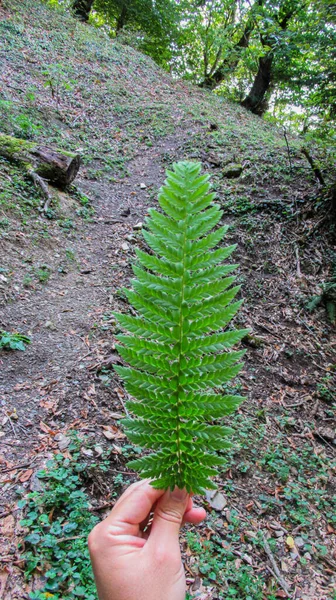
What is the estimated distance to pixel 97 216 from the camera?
6895 mm

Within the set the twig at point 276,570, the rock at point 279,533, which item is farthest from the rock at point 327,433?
the twig at point 276,570

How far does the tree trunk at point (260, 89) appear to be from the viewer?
15425 millimetres

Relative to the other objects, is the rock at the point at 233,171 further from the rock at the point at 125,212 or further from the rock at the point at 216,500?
the rock at the point at 216,500

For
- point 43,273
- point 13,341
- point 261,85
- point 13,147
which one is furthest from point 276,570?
point 261,85

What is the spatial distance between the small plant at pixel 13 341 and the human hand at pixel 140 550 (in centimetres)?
281

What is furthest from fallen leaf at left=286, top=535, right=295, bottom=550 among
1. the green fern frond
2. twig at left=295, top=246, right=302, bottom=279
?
twig at left=295, top=246, right=302, bottom=279

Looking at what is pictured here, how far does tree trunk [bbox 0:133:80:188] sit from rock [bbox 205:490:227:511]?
5.91m

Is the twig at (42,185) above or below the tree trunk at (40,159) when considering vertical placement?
below

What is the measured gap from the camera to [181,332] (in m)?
0.99

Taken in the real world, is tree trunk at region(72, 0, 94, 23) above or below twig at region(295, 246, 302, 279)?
above

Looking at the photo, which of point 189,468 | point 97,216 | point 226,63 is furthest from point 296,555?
point 226,63

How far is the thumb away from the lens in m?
1.28

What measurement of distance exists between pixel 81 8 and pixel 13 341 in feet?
68.8

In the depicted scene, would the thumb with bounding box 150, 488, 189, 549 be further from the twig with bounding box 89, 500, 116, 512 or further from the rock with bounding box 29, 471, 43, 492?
the rock with bounding box 29, 471, 43, 492
